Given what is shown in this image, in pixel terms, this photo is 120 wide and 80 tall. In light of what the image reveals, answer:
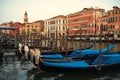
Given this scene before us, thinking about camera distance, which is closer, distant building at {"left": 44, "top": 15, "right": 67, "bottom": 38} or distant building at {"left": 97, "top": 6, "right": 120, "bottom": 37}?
distant building at {"left": 97, "top": 6, "right": 120, "bottom": 37}

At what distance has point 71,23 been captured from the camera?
36.3 meters

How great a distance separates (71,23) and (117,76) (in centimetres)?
2941

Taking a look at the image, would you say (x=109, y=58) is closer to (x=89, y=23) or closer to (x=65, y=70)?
(x=65, y=70)

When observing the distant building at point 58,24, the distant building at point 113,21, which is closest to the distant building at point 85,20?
the distant building at point 58,24

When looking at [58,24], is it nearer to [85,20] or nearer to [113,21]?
[85,20]

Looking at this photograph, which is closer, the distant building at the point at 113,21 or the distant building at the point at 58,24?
the distant building at the point at 113,21

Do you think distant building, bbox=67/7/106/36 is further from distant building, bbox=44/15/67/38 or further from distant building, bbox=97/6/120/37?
distant building, bbox=97/6/120/37

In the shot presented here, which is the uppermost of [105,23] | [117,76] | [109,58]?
[105,23]

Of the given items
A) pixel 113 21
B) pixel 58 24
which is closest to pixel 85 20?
pixel 58 24

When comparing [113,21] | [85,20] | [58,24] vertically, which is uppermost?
[85,20]

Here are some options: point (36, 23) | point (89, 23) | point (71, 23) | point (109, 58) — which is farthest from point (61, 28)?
point (109, 58)

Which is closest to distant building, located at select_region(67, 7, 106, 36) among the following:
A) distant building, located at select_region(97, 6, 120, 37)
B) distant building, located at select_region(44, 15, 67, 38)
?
distant building, located at select_region(44, 15, 67, 38)

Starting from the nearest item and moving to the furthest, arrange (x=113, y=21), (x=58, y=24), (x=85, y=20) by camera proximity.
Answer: (x=113, y=21), (x=85, y=20), (x=58, y=24)

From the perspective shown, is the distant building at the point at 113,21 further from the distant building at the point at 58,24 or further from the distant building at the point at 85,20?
the distant building at the point at 58,24
